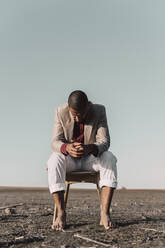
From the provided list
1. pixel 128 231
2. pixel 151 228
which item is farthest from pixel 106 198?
pixel 151 228

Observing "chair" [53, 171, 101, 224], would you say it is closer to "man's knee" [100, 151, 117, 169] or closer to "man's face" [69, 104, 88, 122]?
"man's knee" [100, 151, 117, 169]

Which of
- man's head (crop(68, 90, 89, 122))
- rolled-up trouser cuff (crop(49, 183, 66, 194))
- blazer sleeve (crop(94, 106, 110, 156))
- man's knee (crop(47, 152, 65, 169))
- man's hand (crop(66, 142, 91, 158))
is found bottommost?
rolled-up trouser cuff (crop(49, 183, 66, 194))

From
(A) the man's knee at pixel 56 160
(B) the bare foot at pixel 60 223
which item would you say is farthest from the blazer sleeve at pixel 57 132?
(B) the bare foot at pixel 60 223

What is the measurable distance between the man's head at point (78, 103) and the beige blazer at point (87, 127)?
18cm

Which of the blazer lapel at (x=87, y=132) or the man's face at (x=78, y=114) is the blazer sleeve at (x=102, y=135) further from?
the man's face at (x=78, y=114)

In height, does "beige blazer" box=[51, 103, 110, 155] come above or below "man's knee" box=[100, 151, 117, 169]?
above

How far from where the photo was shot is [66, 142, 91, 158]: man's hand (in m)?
3.79

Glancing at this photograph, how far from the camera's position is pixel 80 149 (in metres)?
3.79

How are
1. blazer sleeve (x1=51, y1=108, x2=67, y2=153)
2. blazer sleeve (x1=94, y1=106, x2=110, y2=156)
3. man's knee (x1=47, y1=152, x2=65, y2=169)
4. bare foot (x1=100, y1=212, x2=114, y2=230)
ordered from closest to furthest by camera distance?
bare foot (x1=100, y1=212, x2=114, y2=230) → man's knee (x1=47, y1=152, x2=65, y2=169) → blazer sleeve (x1=94, y1=106, x2=110, y2=156) → blazer sleeve (x1=51, y1=108, x2=67, y2=153)

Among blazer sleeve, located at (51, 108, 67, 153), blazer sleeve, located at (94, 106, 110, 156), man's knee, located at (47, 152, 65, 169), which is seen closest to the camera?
man's knee, located at (47, 152, 65, 169)

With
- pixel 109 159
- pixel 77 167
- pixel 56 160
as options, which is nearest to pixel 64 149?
pixel 56 160

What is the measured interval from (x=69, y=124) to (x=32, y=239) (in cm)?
152

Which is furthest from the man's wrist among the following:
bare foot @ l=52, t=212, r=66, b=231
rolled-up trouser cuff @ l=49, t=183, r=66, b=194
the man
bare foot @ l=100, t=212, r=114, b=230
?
bare foot @ l=100, t=212, r=114, b=230

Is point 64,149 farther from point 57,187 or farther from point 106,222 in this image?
point 106,222
